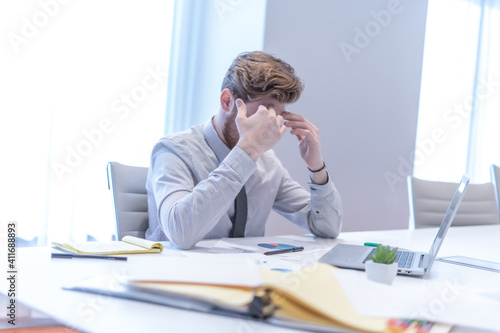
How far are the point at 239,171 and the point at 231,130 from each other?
0.32m

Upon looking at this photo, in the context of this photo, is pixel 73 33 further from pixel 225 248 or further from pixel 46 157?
pixel 225 248

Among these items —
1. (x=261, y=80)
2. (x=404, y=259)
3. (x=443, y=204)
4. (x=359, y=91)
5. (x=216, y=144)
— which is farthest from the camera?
(x=359, y=91)

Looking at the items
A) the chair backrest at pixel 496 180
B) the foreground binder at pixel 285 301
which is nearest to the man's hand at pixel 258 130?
the foreground binder at pixel 285 301

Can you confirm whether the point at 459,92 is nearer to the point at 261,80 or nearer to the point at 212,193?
the point at 261,80

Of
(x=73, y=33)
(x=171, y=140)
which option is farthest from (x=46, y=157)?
(x=171, y=140)

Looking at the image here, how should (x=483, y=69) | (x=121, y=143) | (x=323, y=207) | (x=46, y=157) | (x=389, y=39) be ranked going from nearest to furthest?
(x=323, y=207) < (x=46, y=157) < (x=121, y=143) < (x=389, y=39) < (x=483, y=69)

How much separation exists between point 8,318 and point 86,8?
2.42 meters

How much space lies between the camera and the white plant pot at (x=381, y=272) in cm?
104

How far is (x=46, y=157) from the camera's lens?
114 inches

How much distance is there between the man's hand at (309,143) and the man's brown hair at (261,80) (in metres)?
0.09

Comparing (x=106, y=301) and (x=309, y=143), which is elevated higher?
(x=309, y=143)

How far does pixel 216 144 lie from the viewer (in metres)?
1.75

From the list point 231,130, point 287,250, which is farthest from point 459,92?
point 287,250

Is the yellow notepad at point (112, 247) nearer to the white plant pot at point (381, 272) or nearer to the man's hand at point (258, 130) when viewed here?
the man's hand at point (258, 130)
